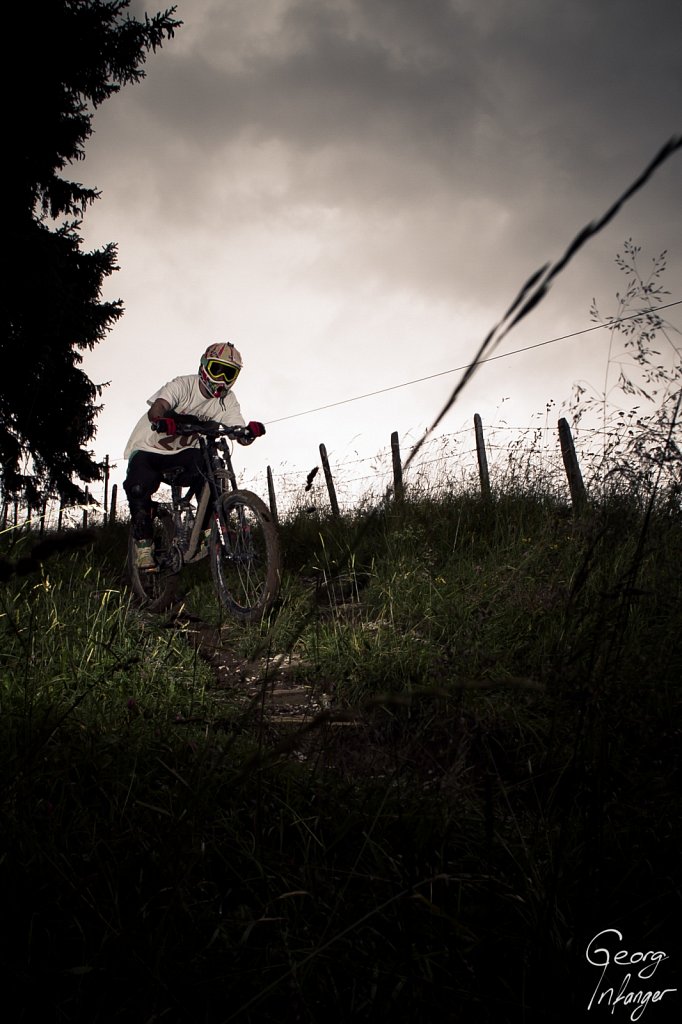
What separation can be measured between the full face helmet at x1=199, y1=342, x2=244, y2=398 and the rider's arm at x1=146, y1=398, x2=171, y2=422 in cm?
41

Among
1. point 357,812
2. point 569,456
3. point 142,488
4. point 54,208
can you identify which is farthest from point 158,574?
point 54,208

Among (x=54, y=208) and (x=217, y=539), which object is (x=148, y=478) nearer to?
(x=217, y=539)

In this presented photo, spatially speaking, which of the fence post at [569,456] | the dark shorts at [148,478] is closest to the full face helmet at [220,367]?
the dark shorts at [148,478]

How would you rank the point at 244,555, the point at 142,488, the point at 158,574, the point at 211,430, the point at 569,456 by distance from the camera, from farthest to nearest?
the point at 569,456 < the point at 158,574 < the point at 142,488 < the point at 211,430 < the point at 244,555

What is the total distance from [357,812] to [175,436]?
479cm

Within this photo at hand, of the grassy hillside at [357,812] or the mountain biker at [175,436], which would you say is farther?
the mountain biker at [175,436]

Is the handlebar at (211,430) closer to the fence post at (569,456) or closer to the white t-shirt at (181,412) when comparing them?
the white t-shirt at (181,412)

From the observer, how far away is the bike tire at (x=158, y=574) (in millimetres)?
6062

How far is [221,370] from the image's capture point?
589 centimetres

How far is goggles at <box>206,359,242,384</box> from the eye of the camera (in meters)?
5.84

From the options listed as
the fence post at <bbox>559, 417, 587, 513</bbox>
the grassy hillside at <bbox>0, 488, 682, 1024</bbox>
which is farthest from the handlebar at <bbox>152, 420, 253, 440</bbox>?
the fence post at <bbox>559, 417, 587, 513</bbox>

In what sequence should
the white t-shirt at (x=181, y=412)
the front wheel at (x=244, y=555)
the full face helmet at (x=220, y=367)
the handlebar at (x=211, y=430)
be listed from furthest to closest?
the white t-shirt at (x=181, y=412) → the full face helmet at (x=220, y=367) → the handlebar at (x=211, y=430) → the front wheel at (x=244, y=555)

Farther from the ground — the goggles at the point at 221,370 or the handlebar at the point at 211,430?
the goggles at the point at 221,370

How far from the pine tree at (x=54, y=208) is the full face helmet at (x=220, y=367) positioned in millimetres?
4768
